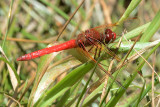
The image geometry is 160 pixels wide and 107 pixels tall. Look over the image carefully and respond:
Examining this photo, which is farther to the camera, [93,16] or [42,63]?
[93,16]

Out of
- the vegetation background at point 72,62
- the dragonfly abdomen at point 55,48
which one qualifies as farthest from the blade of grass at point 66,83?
the dragonfly abdomen at point 55,48

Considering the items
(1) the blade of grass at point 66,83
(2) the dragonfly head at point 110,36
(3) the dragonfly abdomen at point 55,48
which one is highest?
(3) the dragonfly abdomen at point 55,48

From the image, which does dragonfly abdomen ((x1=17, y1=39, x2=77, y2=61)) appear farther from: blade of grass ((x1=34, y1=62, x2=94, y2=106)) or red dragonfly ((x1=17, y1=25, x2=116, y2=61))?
blade of grass ((x1=34, y1=62, x2=94, y2=106))

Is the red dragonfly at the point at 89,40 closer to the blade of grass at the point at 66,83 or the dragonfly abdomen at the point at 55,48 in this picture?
the dragonfly abdomen at the point at 55,48

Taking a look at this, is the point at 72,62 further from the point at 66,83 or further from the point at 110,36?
the point at 110,36

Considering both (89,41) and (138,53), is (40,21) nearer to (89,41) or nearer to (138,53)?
(89,41)

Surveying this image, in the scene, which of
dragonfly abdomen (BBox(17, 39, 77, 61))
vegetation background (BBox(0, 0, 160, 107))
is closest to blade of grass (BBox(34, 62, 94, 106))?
vegetation background (BBox(0, 0, 160, 107))

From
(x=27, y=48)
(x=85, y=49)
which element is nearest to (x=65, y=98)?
(x=85, y=49)

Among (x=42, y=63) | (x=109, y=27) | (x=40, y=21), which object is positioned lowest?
(x=109, y=27)
